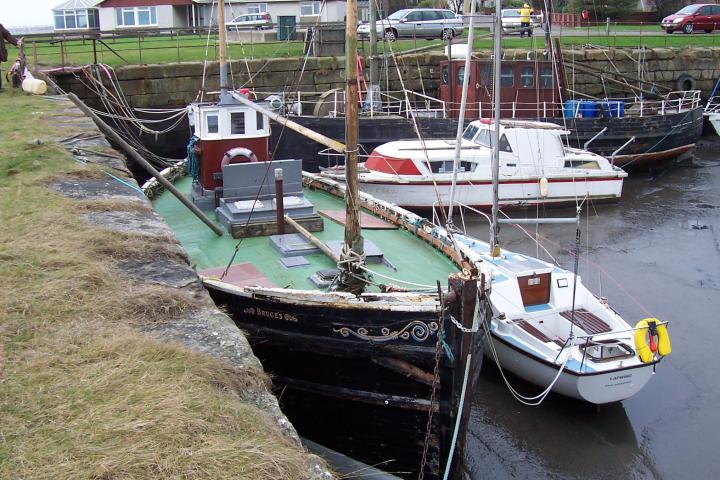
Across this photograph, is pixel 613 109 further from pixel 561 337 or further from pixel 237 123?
pixel 237 123

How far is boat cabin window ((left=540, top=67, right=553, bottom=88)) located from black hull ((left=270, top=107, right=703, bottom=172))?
5.28ft

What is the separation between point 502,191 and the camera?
20.9 m

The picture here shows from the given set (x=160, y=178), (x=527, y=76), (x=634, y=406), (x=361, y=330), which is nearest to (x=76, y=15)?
(x=527, y=76)

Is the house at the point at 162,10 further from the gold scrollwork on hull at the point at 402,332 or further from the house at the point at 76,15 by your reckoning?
the gold scrollwork on hull at the point at 402,332

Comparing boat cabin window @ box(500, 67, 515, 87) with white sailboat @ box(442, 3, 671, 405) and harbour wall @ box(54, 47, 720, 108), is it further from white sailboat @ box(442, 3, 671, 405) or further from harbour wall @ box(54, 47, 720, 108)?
white sailboat @ box(442, 3, 671, 405)

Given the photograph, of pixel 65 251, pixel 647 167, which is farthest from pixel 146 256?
pixel 647 167

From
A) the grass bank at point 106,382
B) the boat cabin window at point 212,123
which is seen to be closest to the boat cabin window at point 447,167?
the boat cabin window at point 212,123

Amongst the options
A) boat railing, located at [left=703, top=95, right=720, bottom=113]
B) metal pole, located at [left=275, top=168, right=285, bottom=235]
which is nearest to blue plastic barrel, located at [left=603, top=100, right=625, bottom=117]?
boat railing, located at [left=703, top=95, right=720, bottom=113]

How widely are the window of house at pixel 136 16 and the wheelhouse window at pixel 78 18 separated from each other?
3.92 m

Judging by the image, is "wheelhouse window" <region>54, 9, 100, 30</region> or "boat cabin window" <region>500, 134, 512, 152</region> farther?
"wheelhouse window" <region>54, 9, 100, 30</region>

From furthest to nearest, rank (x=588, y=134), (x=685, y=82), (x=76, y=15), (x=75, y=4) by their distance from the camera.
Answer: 1. (x=76, y=15)
2. (x=75, y=4)
3. (x=685, y=82)
4. (x=588, y=134)

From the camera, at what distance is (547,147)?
830 inches

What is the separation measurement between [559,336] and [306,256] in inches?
162

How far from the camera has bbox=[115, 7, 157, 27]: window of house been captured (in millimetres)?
47312
